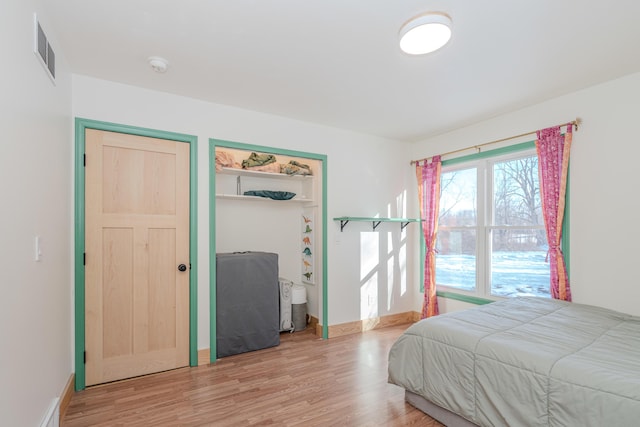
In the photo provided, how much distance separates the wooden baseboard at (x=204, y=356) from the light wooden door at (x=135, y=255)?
0.13 meters

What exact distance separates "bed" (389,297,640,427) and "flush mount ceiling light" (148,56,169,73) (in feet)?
9.00

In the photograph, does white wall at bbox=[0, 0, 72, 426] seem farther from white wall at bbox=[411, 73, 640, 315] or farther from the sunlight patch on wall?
white wall at bbox=[411, 73, 640, 315]

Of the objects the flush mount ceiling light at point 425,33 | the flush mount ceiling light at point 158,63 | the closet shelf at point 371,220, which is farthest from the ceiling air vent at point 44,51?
the closet shelf at point 371,220

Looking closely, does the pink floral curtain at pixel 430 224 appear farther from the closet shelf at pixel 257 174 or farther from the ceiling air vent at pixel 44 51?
the ceiling air vent at pixel 44 51

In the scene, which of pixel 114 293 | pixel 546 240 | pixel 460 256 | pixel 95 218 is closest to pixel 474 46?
pixel 546 240

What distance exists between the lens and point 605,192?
9.07 feet

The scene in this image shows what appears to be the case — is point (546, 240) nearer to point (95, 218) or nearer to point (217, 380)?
point (217, 380)

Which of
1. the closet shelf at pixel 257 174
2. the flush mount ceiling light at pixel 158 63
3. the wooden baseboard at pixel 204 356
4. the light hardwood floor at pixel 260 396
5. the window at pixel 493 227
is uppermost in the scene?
the flush mount ceiling light at pixel 158 63

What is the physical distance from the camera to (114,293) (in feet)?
8.96

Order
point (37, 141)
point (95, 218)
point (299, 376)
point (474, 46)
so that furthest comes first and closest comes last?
point (299, 376) < point (95, 218) < point (474, 46) < point (37, 141)

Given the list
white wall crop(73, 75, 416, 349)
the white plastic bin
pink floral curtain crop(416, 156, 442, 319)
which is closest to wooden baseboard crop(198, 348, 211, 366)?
white wall crop(73, 75, 416, 349)

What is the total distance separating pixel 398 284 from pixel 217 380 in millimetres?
2626

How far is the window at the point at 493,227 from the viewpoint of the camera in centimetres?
333

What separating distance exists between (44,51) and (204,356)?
2.67 meters
